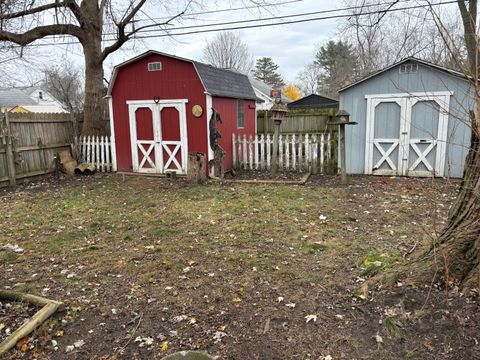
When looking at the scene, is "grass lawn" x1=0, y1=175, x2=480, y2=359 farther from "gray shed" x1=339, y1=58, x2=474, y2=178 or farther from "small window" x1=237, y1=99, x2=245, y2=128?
"small window" x1=237, y1=99, x2=245, y2=128

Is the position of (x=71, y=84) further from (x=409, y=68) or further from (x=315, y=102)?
(x=409, y=68)

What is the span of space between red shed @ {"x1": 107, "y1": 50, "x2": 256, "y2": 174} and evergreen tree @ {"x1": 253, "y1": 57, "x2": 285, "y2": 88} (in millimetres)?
48371

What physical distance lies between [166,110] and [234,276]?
7291 millimetres

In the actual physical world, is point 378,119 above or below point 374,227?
above

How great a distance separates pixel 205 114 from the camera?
9.84 m

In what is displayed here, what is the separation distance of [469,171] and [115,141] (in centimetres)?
1010

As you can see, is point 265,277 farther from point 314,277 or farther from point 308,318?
point 308,318

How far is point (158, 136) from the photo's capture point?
34.6 ft

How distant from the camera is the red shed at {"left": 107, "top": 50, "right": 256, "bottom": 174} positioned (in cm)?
994

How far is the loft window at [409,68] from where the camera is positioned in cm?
905

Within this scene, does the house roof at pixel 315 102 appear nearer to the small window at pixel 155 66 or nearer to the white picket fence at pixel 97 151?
the small window at pixel 155 66

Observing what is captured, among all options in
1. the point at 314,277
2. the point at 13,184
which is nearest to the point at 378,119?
the point at 314,277

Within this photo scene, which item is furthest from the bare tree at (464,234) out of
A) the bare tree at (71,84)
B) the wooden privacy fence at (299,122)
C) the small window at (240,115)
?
the bare tree at (71,84)

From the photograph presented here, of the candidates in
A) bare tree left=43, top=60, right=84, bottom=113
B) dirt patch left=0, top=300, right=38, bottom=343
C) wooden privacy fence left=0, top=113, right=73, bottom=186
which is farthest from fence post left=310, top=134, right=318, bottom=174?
bare tree left=43, top=60, right=84, bottom=113
